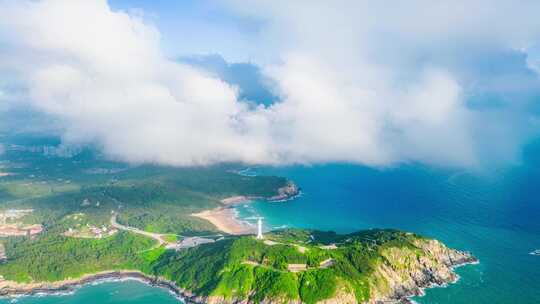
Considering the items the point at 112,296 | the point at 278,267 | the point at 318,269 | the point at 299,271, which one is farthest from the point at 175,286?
the point at 318,269

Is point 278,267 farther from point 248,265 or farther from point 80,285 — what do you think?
point 80,285

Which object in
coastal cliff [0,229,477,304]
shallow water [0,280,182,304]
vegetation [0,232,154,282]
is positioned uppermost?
coastal cliff [0,229,477,304]

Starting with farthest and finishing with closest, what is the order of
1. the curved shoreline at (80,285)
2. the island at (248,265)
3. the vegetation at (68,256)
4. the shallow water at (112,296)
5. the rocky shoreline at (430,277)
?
the vegetation at (68,256), the curved shoreline at (80,285), the shallow water at (112,296), the rocky shoreline at (430,277), the island at (248,265)

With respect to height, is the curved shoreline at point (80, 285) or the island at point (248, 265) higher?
the island at point (248, 265)

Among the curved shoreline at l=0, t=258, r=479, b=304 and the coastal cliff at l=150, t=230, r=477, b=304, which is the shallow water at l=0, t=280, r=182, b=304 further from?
the coastal cliff at l=150, t=230, r=477, b=304

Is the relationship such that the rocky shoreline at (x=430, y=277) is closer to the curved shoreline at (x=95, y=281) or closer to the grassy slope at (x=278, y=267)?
the curved shoreline at (x=95, y=281)

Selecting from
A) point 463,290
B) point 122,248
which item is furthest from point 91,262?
point 463,290

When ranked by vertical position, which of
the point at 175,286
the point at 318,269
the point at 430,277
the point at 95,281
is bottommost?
the point at 95,281

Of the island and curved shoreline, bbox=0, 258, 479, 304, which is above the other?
the island

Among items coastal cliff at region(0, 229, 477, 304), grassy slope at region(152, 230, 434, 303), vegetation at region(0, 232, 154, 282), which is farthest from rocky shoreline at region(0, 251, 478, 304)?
vegetation at region(0, 232, 154, 282)

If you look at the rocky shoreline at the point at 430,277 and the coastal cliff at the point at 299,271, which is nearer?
the coastal cliff at the point at 299,271

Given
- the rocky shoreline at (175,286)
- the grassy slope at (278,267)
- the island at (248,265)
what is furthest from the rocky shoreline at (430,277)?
the grassy slope at (278,267)
